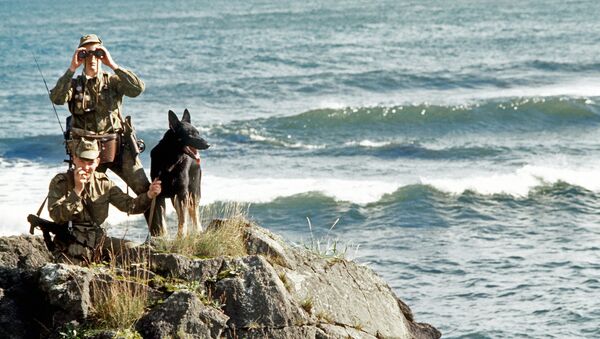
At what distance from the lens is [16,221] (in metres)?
A: 21.2

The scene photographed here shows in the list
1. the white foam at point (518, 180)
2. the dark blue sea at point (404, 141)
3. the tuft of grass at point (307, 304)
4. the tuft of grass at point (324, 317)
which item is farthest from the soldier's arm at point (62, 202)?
the white foam at point (518, 180)

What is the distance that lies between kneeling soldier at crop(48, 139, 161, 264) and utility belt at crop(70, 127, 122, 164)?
0.56 meters

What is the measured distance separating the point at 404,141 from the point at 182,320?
2274 centimetres

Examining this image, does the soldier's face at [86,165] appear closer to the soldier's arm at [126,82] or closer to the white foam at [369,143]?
the soldier's arm at [126,82]

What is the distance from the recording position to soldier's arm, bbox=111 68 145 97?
1058cm

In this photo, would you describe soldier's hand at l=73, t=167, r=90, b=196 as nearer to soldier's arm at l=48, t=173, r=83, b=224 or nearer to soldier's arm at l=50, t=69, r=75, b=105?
soldier's arm at l=48, t=173, r=83, b=224

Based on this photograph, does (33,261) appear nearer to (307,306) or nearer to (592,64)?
(307,306)

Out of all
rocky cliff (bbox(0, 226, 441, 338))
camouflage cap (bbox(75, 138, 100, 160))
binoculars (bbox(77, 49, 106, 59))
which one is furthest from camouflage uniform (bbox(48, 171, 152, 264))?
binoculars (bbox(77, 49, 106, 59))

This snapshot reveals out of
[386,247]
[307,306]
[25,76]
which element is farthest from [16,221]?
[25,76]

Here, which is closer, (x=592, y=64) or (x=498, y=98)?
(x=498, y=98)

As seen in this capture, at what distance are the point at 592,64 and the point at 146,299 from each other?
3920cm

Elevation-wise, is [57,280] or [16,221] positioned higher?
[57,280]

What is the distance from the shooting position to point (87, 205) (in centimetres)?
979

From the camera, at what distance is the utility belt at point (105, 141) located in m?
10.5
